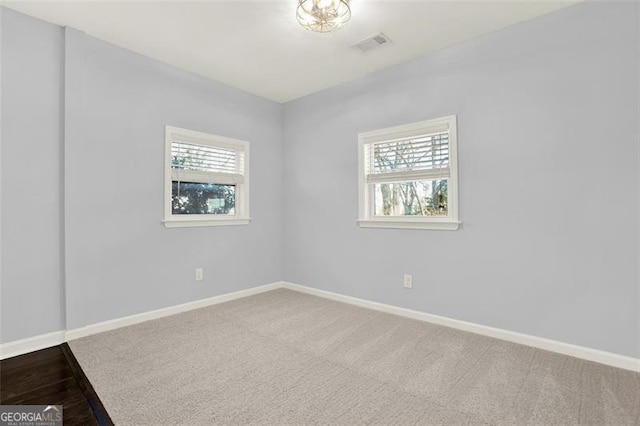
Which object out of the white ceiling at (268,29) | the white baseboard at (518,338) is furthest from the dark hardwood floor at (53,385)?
the white ceiling at (268,29)

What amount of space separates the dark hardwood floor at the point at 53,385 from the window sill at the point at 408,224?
273 centimetres

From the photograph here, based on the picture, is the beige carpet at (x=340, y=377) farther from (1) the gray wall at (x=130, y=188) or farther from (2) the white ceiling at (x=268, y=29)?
(2) the white ceiling at (x=268, y=29)

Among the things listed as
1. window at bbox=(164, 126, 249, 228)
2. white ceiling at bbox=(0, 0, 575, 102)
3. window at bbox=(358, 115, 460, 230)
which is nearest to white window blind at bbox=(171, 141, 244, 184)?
window at bbox=(164, 126, 249, 228)

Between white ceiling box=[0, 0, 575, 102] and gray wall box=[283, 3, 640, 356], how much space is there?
257mm

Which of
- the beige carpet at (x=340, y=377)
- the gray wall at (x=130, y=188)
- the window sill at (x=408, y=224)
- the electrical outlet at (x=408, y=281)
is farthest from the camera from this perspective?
the electrical outlet at (x=408, y=281)

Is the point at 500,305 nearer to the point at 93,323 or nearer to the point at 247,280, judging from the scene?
the point at 247,280

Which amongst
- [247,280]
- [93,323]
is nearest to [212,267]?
[247,280]

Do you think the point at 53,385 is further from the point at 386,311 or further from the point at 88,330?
the point at 386,311

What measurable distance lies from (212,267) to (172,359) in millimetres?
1482

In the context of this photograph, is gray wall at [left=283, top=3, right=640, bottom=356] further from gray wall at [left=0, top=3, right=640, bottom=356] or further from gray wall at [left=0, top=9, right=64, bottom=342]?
gray wall at [left=0, top=9, right=64, bottom=342]

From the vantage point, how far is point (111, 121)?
2912 mm

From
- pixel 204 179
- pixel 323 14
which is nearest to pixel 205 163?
pixel 204 179

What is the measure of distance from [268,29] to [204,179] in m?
1.80

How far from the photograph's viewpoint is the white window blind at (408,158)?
3090 mm
